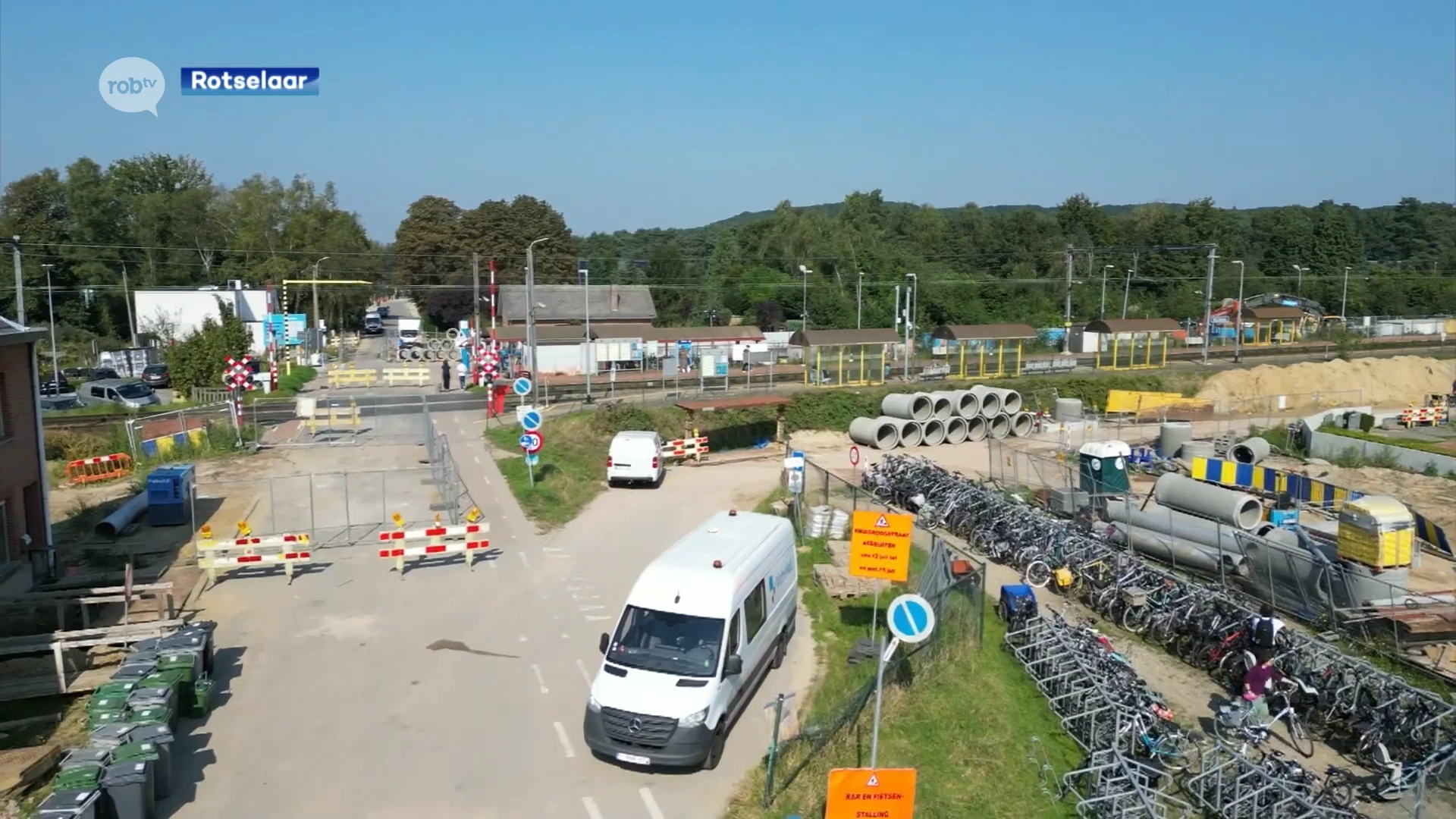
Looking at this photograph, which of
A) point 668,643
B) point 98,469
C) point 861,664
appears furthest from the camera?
point 98,469

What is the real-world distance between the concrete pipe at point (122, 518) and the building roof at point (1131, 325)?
45.1 meters

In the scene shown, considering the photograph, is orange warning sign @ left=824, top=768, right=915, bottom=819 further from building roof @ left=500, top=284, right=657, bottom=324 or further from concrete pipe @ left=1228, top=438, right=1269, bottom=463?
building roof @ left=500, top=284, right=657, bottom=324

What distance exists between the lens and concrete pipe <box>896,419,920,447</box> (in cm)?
3547

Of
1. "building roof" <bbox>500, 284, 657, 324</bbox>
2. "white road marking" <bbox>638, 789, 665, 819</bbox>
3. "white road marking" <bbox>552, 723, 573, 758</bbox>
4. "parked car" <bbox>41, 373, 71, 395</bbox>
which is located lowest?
"white road marking" <bbox>638, 789, 665, 819</bbox>

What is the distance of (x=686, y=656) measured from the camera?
11453 mm

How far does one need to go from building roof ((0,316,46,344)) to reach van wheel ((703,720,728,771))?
1520 cm

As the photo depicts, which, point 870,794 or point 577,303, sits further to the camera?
point 577,303

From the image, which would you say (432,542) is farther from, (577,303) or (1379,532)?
(577,303)

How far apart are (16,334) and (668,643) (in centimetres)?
1492

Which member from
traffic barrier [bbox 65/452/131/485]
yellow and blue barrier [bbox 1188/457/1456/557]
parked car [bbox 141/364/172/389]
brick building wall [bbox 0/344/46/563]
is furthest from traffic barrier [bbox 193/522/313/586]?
parked car [bbox 141/364/172/389]

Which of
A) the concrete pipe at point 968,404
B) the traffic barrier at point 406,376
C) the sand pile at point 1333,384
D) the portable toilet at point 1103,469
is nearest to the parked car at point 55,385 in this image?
the traffic barrier at point 406,376

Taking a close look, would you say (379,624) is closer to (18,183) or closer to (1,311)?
(1,311)

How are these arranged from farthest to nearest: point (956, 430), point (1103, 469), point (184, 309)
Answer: point (184, 309)
point (956, 430)
point (1103, 469)

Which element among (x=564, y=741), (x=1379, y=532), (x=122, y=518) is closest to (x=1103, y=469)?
(x=1379, y=532)
